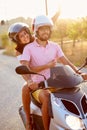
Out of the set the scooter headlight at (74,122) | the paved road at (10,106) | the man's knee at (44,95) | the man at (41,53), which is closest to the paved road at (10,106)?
the paved road at (10,106)

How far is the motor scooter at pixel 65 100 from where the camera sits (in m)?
3.79

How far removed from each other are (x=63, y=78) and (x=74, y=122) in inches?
21.5

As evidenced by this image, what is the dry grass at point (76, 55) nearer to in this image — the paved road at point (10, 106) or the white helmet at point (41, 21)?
the paved road at point (10, 106)

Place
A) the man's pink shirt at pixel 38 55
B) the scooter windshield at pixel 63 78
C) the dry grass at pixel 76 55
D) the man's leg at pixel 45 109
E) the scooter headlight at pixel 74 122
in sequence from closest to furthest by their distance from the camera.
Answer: the scooter headlight at pixel 74 122, the scooter windshield at pixel 63 78, the man's leg at pixel 45 109, the man's pink shirt at pixel 38 55, the dry grass at pixel 76 55

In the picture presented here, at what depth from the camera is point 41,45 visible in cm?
482

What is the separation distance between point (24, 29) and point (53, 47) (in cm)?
80

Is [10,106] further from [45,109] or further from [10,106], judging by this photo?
[45,109]

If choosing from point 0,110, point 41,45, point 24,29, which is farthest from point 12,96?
point 41,45

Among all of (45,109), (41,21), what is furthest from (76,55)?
(45,109)

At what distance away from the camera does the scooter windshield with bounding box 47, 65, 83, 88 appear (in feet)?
13.3

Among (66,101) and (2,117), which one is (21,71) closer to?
(66,101)

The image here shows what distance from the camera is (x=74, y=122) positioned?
3762 millimetres

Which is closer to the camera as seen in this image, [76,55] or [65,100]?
[65,100]

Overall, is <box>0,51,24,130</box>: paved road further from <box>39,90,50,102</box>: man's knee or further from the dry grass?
the dry grass
